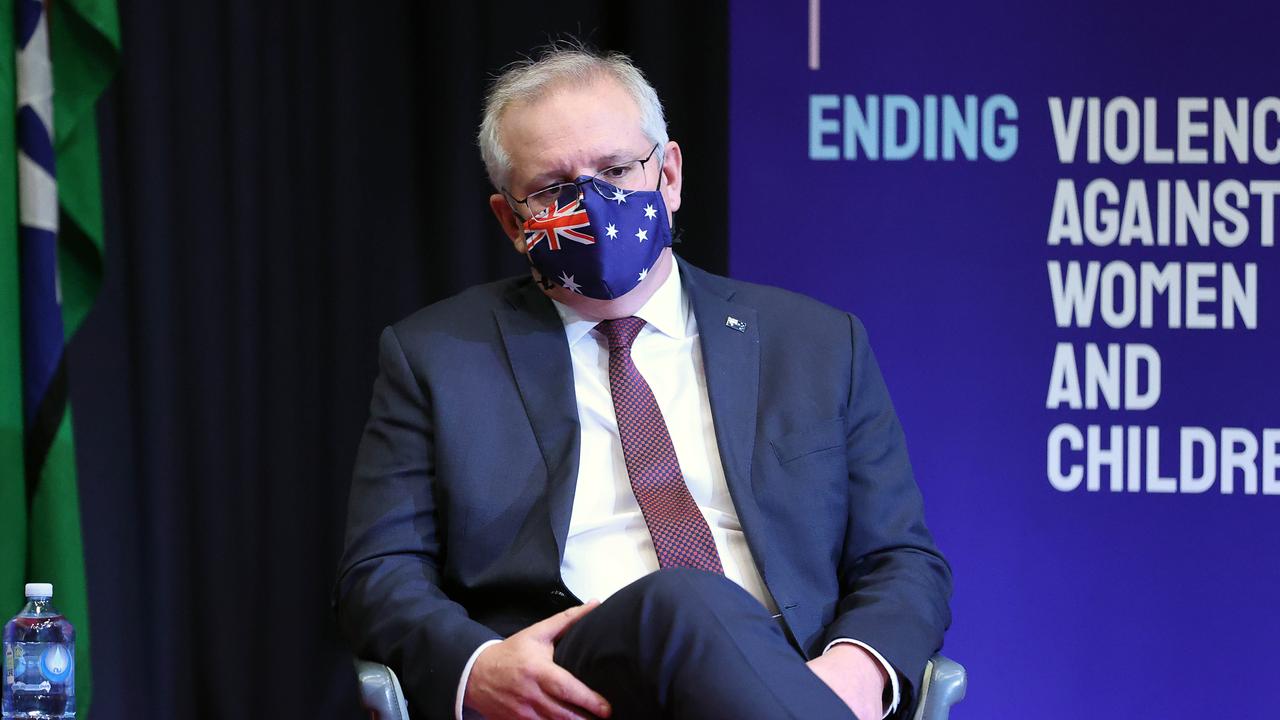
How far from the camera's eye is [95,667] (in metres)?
3.28

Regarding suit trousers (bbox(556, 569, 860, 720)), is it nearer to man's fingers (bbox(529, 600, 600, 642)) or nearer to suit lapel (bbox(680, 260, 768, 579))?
man's fingers (bbox(529, 600, 600, 642))

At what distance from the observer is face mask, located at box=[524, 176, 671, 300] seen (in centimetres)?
221

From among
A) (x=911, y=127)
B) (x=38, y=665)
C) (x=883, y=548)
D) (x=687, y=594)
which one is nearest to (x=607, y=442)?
(x=883, y=548)

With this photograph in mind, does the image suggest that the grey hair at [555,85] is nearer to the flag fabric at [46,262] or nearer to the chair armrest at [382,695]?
the chair armrest at [382,695]

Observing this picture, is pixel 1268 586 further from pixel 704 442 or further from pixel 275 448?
pixel 275 448

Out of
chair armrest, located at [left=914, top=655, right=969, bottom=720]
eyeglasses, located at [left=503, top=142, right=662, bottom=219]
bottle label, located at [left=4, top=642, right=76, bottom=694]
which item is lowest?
bottle label, located at [left=4, top=642, right=76, bottom=694]

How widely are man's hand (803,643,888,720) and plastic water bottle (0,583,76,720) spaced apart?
5.16ft

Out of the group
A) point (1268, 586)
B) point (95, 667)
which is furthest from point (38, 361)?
point (1268, 586)

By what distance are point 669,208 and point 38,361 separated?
1468mm

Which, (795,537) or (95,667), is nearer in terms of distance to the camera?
(795,537)

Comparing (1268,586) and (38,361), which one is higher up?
(38,361)

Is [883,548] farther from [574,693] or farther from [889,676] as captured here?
[574,693]

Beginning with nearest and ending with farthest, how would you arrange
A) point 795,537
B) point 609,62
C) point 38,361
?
1. point 795,537
2. point 609,62
3. point 38,361

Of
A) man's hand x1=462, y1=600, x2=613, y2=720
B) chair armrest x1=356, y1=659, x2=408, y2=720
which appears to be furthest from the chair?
man's hand x1=462, y1=600, x2=613, y2=720
